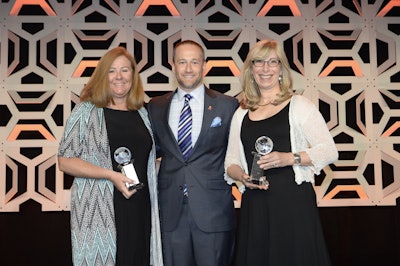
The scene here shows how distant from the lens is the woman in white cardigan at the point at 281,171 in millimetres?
2664

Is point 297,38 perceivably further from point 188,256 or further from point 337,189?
point 188,256

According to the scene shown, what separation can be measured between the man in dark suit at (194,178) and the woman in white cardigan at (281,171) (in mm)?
208

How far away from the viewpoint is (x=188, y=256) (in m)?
3.03

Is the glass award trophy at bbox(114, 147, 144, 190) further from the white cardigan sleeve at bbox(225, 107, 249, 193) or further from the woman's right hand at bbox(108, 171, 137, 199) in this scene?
the white cardigan sleeve at bbox(225, 107, 249, 193)

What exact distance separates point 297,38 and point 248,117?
97.3 inches

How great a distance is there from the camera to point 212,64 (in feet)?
16.8

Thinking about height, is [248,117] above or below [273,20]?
below

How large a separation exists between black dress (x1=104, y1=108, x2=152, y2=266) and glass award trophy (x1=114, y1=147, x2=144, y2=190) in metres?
0.10

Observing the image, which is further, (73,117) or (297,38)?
(297,38)

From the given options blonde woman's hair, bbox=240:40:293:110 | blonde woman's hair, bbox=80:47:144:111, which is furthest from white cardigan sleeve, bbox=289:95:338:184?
blonde woman's hair, bbox=80:47:144:111

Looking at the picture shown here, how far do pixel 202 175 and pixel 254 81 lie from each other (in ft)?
1.95

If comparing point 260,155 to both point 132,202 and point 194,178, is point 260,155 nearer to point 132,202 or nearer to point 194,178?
point 194,178

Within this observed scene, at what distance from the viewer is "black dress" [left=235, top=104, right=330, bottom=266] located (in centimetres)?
265

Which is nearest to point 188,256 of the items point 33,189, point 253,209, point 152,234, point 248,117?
point 152,234
